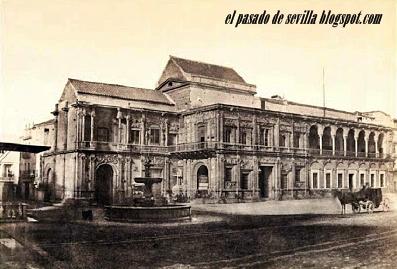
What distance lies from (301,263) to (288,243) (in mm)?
2080

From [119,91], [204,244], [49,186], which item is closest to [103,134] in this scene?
[119,91]

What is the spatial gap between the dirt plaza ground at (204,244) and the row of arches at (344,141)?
15335mm

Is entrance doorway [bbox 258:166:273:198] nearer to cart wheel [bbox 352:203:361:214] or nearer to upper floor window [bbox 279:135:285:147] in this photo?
upper floor window [bbox 279:135:285:147]

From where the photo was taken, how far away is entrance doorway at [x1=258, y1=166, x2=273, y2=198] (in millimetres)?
27402

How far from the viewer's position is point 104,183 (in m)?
25.5

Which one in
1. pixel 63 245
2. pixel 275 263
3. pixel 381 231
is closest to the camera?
pixel 275 263

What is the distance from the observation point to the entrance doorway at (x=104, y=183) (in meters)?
25.1

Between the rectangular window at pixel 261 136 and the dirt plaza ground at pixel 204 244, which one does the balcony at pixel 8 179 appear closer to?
the rectangular window at pixel 261 136

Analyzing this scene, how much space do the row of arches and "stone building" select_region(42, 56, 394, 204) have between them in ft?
0.37

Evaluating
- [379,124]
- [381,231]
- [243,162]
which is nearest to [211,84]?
[243,162]

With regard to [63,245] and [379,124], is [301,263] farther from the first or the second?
[379,124]

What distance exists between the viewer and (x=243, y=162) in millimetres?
26062

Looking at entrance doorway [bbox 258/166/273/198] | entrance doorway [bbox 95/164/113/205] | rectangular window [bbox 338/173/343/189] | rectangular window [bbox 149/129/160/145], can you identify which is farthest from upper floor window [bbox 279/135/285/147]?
entrance doorway [bbox 95/164/113/205]

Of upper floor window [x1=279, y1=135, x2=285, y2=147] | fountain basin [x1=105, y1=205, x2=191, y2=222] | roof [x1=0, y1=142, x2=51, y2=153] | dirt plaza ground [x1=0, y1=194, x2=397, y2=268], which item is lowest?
dirt plaza ground [x1=0, y1=194, x2=397, y2=268]
